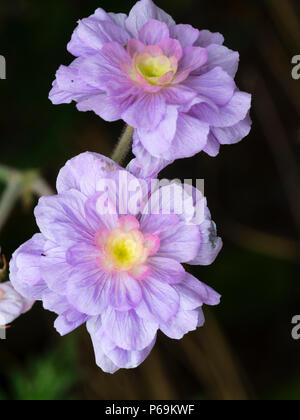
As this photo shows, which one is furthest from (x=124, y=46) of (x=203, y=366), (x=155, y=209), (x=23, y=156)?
(x=203, y=366)

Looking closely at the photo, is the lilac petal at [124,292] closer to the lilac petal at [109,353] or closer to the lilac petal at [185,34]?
the lilac petal at [109,353]

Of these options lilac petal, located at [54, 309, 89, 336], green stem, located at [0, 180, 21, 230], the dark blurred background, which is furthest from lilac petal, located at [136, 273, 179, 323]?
the dark blurred background

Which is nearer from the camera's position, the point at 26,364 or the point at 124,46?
the point at 124,46

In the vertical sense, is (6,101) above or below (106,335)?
above

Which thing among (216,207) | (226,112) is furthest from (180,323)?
(216,207)

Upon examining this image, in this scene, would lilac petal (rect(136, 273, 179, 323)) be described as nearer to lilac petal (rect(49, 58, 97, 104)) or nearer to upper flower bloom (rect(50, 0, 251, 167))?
upper flower bloom (rect(50, 0, 251, 167))

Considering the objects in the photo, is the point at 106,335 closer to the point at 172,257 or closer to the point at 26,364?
the point at 172,257

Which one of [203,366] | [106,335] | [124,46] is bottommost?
[203,366]
